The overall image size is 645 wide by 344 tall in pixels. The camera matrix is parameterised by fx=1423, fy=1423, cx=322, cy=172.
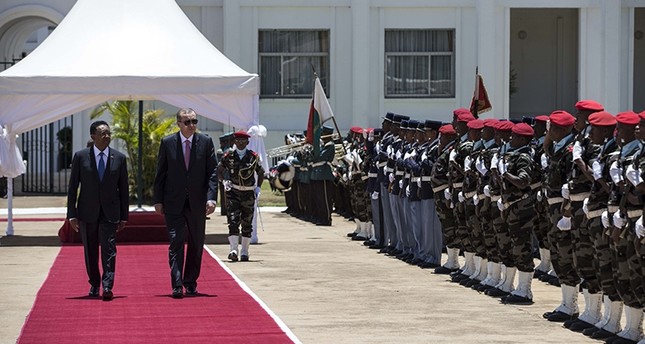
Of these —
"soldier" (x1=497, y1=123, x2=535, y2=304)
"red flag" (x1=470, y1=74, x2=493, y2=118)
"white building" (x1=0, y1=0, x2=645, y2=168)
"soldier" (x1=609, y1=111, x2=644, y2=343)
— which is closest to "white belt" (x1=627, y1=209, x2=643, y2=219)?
"soldier" (x1=609, y1=111, x2=644, y2=343)

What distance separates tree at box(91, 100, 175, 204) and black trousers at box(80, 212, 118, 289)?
1835cm

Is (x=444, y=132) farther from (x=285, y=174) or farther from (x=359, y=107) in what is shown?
(x=359, y=107)

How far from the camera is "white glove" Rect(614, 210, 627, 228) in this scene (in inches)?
444

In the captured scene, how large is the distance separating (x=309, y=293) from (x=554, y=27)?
27917mm

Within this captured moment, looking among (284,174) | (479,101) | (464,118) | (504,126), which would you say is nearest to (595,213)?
(504,126)

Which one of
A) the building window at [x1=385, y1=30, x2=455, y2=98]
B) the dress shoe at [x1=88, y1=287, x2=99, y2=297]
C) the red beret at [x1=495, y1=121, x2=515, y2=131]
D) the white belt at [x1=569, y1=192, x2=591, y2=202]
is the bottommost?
the dress shoe at [x1=88, y1=287, x2=99, y2=297]

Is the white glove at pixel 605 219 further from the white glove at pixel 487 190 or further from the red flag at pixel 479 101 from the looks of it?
the red flag at pixel 479 101

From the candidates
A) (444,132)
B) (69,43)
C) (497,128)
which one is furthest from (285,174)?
(497,128)

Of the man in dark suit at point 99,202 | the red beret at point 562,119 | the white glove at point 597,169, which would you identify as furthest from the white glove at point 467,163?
the white glove at point 597,169

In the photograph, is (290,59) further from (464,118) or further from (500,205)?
(500,205)

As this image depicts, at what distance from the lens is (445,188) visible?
1728cm

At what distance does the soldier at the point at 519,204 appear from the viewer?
14539 mm

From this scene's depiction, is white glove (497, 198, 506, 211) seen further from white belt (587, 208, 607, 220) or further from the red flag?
the red flag

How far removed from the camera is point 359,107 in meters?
38.7
